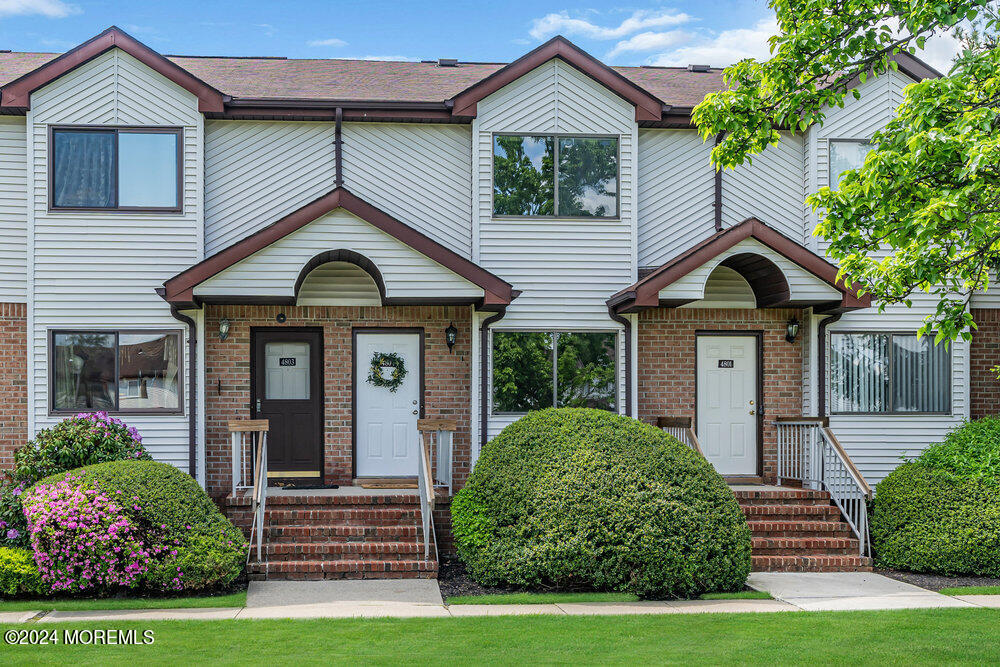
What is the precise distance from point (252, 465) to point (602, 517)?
17.2ft

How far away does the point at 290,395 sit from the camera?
499 inches

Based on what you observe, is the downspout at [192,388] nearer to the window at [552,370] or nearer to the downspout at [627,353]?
the window at [552,370]

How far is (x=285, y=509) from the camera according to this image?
440 inches

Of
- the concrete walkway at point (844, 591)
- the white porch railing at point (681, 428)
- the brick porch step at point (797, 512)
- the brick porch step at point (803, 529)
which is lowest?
the concrete walkway at point (844, 591)

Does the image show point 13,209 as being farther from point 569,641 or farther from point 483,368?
point 569,641

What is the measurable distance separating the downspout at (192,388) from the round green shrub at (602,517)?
12.4 ft

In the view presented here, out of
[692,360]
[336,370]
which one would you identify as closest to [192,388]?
[336,370]

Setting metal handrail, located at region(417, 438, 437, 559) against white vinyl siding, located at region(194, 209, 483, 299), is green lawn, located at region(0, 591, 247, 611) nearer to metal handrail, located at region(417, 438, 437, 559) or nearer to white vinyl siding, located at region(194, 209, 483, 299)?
metal handrail, located at region(417, 438, 437, 559)

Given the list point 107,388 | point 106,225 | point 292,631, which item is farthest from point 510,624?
point 106,225

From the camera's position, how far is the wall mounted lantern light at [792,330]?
13130 millimetres

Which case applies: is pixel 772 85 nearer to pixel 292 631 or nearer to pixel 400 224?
pixel 400 224

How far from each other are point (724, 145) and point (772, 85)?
0.70 meters

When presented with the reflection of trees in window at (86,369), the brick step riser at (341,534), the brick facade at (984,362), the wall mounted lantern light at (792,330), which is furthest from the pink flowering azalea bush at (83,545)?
the brick facade at (984,362)

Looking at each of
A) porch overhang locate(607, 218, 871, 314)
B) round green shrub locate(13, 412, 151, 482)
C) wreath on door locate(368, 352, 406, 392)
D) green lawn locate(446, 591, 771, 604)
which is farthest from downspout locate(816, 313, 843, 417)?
round green shrub locate(13, 412, 151, 482)
